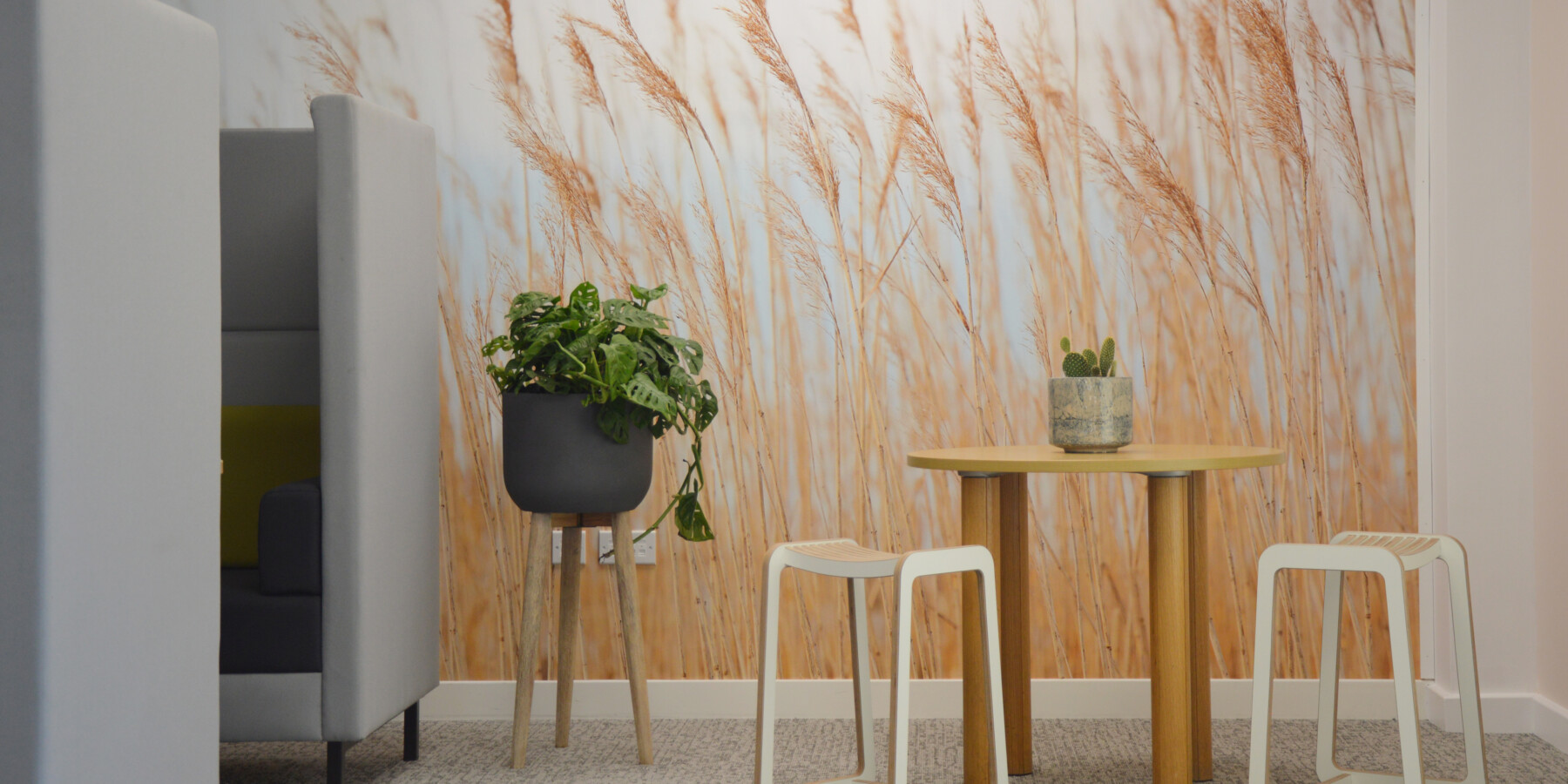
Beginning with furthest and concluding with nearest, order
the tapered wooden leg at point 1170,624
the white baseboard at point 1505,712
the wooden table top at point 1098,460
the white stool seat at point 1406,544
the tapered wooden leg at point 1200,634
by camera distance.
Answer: the white baseboard at point 1505,712 < the tapered wooden leg at point 1200,634 < the tapered wooden leg at point 1170,624 < the wooden table top at point 1098,460 < the white stool seat at point 1406,544

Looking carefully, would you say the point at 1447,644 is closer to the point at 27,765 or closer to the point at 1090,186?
the point at 1090,186

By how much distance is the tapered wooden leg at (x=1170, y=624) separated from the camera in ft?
6.53

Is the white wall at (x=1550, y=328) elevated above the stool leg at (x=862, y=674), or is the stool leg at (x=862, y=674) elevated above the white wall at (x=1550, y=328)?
the white wall at (x=1550, y=328)

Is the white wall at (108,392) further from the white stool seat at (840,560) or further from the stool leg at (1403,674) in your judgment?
the stool leg at (1403,674)

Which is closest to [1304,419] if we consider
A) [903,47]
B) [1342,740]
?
[1342,740]

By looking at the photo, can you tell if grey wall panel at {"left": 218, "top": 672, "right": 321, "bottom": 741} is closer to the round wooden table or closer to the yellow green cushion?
the yellow green cushion

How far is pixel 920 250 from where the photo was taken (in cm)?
290

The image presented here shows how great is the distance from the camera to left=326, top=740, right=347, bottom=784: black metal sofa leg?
2178 millimetres

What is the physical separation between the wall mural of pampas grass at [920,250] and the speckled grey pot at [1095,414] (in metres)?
0.73

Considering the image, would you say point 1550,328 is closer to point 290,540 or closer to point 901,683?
point 901,683

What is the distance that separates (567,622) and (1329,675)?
64.6 inches

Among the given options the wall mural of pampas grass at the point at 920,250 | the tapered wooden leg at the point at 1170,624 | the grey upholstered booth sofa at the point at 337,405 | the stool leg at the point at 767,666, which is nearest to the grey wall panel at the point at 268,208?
the grey upholstered booth sofa at the point at 337,405

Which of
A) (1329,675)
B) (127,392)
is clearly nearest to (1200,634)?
(1329,675)

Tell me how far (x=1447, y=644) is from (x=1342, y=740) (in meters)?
0.37
